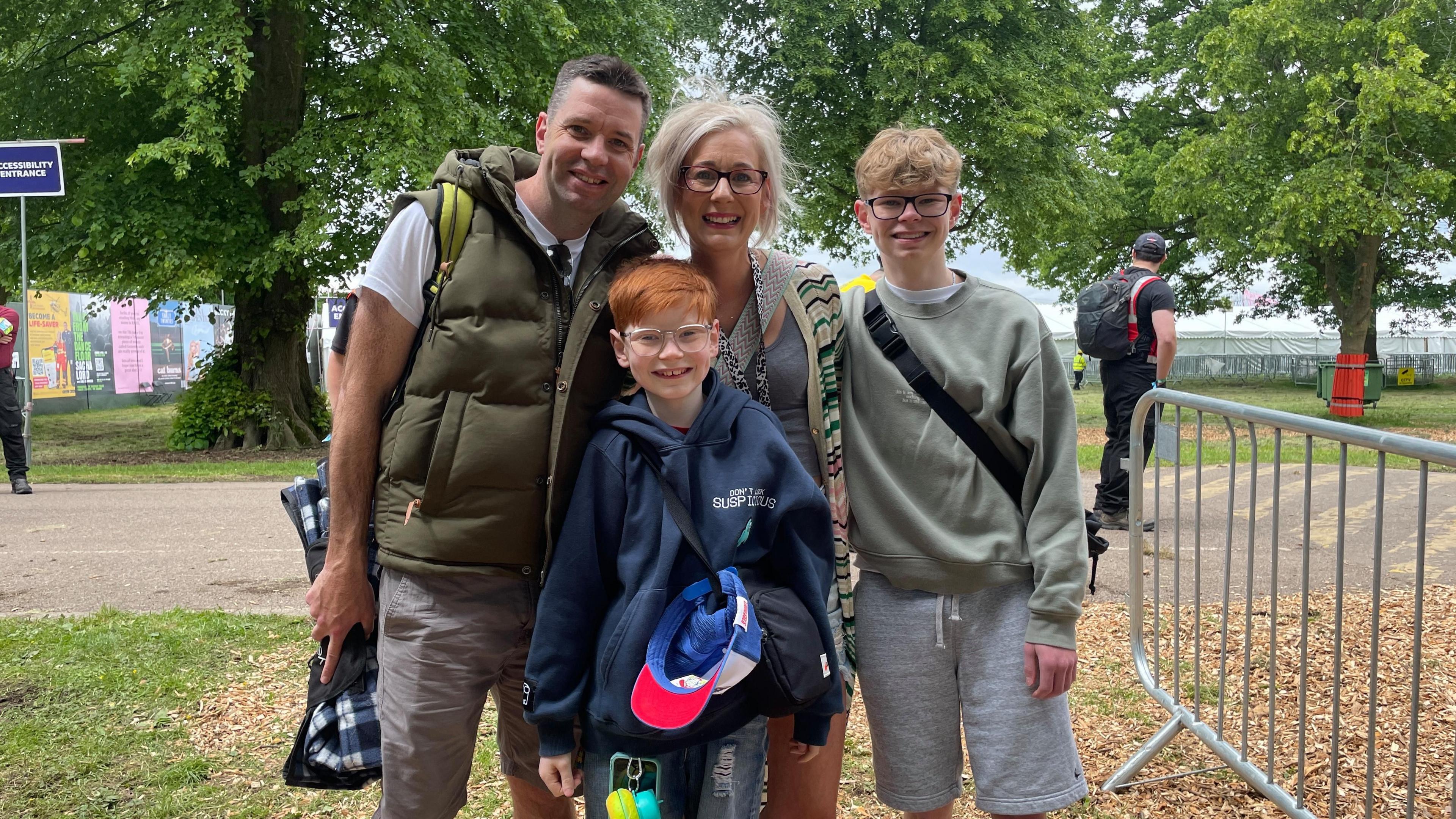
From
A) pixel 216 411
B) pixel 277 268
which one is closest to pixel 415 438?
pixel 277 268

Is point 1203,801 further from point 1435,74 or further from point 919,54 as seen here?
point 1435,74

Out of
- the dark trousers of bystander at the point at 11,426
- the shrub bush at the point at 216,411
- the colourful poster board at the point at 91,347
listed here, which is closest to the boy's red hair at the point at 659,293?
the dark trousers of bystander at the point at 11,426

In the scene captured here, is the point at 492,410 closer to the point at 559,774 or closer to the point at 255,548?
the point at 559,774

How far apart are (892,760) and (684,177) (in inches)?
56.4

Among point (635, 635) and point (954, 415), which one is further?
point (954, 415)

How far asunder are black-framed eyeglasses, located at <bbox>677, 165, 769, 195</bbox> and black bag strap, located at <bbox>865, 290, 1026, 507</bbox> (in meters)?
0.47

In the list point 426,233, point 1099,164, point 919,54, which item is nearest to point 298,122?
point 919,54

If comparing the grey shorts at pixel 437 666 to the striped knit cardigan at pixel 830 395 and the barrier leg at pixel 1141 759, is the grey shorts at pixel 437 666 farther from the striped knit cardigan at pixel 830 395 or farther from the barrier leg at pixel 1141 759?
the barrier leg at pixel 1141 759

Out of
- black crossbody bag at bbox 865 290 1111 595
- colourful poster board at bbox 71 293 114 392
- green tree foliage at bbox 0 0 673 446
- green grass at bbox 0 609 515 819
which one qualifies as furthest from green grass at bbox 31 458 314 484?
colourful poster board at bbox 71 293 114 392

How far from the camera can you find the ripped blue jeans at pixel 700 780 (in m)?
2.09

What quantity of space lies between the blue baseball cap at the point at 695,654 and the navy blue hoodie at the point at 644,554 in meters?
0.02

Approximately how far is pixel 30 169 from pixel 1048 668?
12.9 metres

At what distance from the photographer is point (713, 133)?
2359 millimetres

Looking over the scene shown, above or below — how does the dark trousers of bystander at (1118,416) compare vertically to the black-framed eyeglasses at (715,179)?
below
